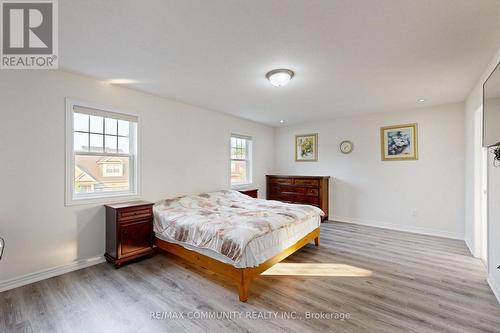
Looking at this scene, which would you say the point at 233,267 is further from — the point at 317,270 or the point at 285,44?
the point at 285,44

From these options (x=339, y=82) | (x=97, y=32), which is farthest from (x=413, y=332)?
(x=97, y=32)

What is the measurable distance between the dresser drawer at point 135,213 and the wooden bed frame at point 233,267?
0.39 meters

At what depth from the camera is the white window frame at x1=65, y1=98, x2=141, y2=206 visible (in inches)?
Answer: 110

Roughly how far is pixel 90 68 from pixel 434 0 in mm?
3372

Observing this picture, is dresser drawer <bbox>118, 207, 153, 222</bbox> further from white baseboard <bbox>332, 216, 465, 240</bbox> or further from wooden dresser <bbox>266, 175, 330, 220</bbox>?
white baseboard <bbox>332, 216, 465, 240</bbox>

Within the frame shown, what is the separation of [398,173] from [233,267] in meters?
3.99

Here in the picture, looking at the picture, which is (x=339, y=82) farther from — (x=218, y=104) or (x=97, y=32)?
(x=97, y=32)

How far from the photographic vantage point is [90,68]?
2.69 meters

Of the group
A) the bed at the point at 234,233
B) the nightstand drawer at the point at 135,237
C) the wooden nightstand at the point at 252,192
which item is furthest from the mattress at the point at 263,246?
the wooden nightstand at the point at 252,192

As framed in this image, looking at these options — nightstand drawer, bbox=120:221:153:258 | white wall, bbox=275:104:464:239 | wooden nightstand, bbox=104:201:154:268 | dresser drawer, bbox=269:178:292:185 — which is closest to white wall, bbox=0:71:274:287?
wooden nightstand, bbox=104:201:154:268

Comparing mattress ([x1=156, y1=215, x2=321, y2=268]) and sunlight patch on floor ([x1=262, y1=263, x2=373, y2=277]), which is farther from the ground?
mattress ([x1=156, y1=215, x2=321, y2=268])

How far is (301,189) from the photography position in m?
5.27

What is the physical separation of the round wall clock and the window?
2.17 metres

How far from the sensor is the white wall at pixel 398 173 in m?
4.05
